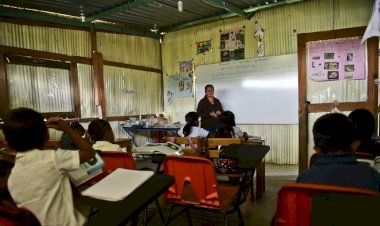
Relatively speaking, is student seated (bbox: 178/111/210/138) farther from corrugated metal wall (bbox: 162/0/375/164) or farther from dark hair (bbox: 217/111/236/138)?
corrugated metal wall (bbox: 162/0/375/164)

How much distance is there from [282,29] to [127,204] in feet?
15.0

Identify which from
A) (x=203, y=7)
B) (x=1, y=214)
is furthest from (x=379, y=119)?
(x=1, y=214)

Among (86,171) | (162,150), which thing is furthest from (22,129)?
(162,150)

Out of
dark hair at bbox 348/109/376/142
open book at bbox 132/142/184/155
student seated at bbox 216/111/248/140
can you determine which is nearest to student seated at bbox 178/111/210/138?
student seated at bbox 216/111/248/140

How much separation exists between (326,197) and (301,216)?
17 cm

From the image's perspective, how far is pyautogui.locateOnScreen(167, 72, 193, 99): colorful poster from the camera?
5859 mm

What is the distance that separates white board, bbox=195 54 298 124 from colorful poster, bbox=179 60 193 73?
16 cm

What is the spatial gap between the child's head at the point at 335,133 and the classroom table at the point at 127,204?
75cm

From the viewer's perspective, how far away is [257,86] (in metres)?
4.99

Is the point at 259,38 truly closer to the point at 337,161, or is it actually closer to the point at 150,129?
the point at 150,129

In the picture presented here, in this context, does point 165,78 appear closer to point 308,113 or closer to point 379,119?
point 308,113

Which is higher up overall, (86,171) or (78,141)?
(78,141)

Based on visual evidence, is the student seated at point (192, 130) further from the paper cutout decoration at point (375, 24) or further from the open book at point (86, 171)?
the paper cutout decoration at point (375, 24)

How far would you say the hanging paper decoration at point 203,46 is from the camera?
551cm
